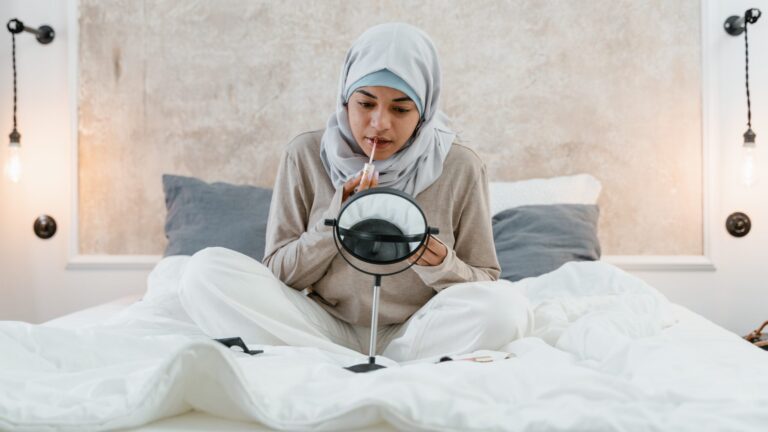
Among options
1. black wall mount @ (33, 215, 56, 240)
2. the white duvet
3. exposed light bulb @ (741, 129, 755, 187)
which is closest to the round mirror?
the white duvet

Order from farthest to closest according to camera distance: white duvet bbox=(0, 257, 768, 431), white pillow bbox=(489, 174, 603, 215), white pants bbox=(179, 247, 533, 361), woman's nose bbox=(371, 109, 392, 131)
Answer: white pillow bbox=(489, 174, 603, 215)
woman's nose bbox=(371, 109, 392, 131)
white pants bbox=(179, 247, 533, 361)
white duvet bbox=(0, 257, 768, 431)

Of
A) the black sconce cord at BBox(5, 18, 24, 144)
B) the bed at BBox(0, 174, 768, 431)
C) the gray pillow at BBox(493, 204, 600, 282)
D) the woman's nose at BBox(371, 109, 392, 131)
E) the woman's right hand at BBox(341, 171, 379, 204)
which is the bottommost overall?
the bed at BBox(0, 174, 768, 431)

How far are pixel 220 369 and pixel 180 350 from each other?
55 millimetres

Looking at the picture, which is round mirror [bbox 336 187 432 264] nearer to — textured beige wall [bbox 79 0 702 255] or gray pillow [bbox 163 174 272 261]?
gray pillow [bbox 163 174 272 261]

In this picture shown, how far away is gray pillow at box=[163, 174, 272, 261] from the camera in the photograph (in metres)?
2.35

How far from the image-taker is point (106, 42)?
280 centimetres

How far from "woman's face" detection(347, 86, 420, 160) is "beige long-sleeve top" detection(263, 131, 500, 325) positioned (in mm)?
139

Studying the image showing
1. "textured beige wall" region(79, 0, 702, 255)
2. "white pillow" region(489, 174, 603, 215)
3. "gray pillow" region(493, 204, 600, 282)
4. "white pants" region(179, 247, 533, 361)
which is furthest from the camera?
"textured beige wall" region(79, 0, 702, 255)

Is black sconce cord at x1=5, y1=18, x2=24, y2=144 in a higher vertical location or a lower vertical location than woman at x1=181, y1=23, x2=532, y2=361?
higher

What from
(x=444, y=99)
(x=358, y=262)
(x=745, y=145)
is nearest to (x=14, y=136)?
(x=444, y=99)

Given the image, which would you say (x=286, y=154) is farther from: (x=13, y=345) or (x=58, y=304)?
(x=58, y=304)

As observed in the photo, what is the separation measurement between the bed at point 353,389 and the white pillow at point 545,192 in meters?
1.15

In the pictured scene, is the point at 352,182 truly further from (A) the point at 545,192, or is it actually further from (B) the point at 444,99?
(B) the point at 444,99

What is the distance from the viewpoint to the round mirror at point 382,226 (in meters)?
1.27
